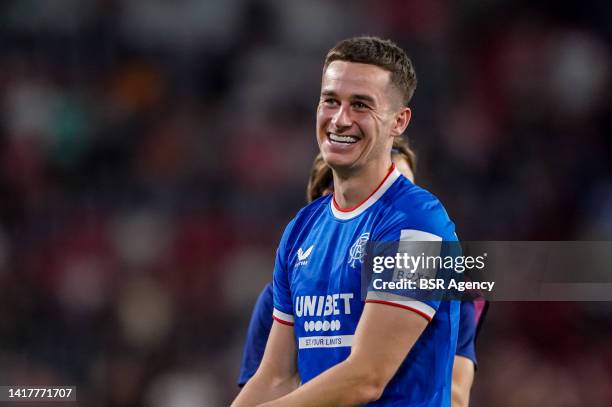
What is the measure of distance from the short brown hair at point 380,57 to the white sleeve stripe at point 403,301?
0.76 meters

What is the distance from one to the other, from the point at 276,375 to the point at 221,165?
5.23 meters

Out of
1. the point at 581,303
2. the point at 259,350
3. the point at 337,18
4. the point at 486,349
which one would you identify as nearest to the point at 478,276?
the point at 259,350

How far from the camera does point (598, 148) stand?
8789 millimetres

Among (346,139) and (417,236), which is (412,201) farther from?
(346,139)

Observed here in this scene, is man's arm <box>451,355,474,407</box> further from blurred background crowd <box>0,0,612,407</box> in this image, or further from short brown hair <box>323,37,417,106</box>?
blurred background crowd <box>0,0,612,407</box>

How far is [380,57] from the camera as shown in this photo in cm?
334

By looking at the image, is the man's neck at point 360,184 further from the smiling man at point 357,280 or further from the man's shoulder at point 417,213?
the man's shoulder at point 417,213

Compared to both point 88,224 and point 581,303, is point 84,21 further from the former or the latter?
point 581,303

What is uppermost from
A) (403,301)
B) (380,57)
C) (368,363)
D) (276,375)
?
(380,57)

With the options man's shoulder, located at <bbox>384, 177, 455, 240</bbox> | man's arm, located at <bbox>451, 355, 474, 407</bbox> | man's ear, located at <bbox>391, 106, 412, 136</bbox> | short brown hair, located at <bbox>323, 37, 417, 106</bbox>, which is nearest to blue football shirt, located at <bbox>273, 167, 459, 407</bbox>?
man's shoulder, located at <bbox>384, 177, 455, 240</bbox>

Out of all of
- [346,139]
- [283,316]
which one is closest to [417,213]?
[346,139]

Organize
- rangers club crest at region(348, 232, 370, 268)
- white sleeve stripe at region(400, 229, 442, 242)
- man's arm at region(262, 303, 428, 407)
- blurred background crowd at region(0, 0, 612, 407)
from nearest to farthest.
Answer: man's arm at region(262, 303, 428, 407)
white sleeve stripe at region(400, 229, 442, 242)
rangers club crest at region(348, 232, 370, 268)
blurred background crowd at region(0, 0, 612, 407)

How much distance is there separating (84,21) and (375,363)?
23.2ft

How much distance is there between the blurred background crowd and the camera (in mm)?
7672
